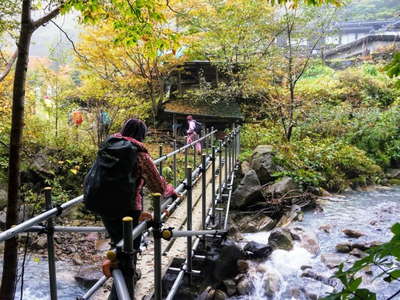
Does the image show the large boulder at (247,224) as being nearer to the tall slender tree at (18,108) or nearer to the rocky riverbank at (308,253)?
the rocky riverbank at (308,253)

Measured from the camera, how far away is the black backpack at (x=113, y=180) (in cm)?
256

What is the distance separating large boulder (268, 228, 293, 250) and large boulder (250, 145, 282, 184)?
3173 millimetres

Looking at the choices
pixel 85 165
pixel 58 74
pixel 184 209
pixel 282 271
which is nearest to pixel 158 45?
pixel 184 209

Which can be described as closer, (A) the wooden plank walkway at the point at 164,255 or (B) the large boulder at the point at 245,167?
(A) the wooden plank walkway at the point at 164,255

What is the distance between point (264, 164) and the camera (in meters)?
10.4

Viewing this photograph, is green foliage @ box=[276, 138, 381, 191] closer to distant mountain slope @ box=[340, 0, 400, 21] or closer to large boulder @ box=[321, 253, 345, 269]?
large boulder @ box=[321, 253, 345, 269]

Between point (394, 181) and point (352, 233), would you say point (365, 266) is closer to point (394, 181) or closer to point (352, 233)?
point (352, 233)

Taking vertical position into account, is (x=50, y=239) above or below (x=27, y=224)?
below

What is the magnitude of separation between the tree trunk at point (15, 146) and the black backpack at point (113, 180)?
1428 mm

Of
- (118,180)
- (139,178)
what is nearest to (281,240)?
(139,178)

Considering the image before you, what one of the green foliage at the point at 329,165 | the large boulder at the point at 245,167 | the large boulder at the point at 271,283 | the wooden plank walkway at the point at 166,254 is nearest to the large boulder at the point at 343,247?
the large boulder at the point at 271,283

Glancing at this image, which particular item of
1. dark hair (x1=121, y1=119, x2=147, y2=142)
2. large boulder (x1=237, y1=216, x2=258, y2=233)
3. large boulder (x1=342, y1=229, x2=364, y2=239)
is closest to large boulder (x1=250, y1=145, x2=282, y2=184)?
large boulder (x1=237, y1=216, x2=258, y2=233)

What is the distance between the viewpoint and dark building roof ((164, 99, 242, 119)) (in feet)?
48.0

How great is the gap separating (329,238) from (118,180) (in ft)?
20.8
